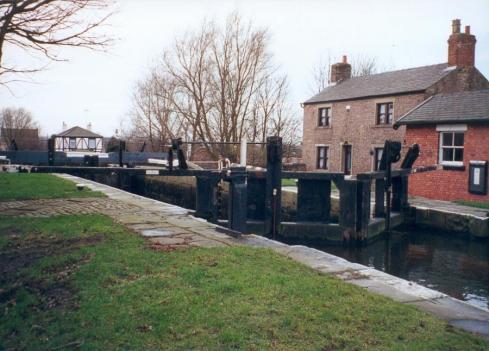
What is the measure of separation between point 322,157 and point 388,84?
19.2ft

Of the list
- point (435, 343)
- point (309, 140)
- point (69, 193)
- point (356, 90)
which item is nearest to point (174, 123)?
point (309, 140)

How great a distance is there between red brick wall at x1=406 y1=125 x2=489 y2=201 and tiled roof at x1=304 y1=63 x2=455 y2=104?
4.90 meters

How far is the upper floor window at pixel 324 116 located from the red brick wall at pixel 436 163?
31.6 ft

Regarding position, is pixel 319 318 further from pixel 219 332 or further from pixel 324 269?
pixel 324 269

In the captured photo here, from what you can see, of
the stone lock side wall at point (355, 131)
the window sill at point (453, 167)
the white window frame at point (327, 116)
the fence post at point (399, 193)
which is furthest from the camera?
the white window frame at point (327, 116)

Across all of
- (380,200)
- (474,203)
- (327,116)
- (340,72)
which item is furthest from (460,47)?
(380,200)

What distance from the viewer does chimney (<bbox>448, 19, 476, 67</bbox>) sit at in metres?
22.1

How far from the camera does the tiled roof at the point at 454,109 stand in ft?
53.8

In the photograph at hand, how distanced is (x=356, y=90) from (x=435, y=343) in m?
24.9

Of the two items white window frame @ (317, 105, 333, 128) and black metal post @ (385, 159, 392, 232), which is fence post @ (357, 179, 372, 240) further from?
white window frame @ (317, 105, 333, 128)

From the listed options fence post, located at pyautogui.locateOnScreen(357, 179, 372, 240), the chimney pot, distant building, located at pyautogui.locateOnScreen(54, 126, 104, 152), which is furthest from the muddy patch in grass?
→ distant building, located at pyautogui.locateOnScreen(54, 126, 104, 152)

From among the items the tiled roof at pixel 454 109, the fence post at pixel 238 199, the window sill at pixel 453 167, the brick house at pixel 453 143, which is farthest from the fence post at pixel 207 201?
the tiled roof at pixel 454 109

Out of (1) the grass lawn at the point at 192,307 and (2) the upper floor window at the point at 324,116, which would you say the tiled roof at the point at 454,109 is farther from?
(1) the grass lawn at the point at 192,307

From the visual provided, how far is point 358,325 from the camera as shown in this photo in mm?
3758
